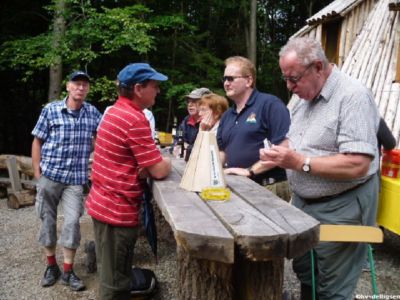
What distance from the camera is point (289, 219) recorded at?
6.06 feet

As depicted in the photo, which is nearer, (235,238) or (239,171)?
(235,238)

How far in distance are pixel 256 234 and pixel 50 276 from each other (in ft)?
10.3

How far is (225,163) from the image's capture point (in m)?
3.34

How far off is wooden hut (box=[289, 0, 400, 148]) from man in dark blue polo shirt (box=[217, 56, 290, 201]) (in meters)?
4.43

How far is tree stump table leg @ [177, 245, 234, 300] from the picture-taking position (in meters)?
2.15

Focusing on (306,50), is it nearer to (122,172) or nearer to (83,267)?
(122,172)

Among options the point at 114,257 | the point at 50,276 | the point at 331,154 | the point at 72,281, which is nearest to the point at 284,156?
the point at 331,154

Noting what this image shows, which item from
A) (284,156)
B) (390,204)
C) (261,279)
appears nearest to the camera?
(261,279)

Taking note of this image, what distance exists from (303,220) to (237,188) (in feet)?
2.49

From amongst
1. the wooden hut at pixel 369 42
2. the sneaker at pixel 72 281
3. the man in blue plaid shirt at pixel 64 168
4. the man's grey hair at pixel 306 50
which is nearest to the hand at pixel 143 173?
the man's grey hair at pixel 306 50

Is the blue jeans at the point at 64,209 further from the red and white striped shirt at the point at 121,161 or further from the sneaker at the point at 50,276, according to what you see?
the red and white striped shirt at the point at 121,161

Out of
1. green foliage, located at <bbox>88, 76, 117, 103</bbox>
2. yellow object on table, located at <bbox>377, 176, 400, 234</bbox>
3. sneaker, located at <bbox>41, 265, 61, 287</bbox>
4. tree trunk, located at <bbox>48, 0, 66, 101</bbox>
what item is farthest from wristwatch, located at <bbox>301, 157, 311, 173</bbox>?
green foliage, located at <bbox>88, 76, 117, 103</bbox>

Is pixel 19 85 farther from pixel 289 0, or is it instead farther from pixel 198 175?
pixel 289 0

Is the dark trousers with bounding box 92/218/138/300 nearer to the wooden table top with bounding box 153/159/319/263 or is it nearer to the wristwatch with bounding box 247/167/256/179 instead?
the wooden table top with bounding box 153/159/319/263
